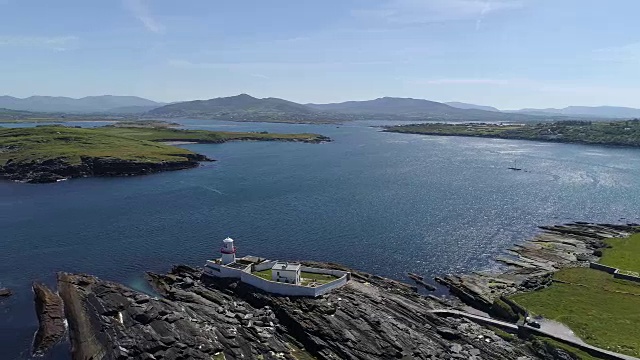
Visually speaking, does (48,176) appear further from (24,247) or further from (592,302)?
(592,302)

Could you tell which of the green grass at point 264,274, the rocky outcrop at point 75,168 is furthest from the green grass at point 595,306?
the rocky outcrop at point 75,168

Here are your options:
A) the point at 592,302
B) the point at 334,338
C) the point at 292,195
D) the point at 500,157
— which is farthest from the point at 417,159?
the point at 334,338

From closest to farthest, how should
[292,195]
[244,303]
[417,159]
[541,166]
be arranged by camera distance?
[244,303] < [292,195] < [541,166] < [417,159]

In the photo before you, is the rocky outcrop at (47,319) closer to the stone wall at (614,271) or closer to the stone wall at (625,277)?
the stone wall at (625,277)

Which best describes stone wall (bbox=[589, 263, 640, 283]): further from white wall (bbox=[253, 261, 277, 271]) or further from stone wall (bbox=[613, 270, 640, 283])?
white wall (bbox=[253, 261, 277, 271])

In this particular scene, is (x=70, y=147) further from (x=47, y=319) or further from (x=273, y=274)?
(x=273, y=274)

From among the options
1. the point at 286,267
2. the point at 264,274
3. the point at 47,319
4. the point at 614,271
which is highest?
the point at 286,267

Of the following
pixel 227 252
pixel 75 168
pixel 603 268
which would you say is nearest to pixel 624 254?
pixel 603 268
